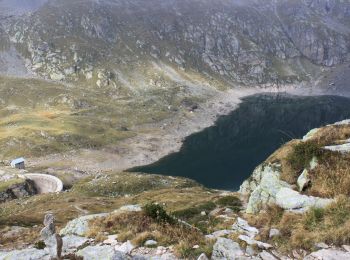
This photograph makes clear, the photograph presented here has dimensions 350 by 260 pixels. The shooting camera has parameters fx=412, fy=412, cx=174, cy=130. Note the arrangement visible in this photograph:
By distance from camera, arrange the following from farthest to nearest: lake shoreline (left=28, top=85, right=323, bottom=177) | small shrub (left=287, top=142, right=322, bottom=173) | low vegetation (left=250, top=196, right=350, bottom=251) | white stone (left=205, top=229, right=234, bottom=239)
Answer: lake shoreline (left=28, top=85, right=323, bottom=177) → small shrub (left=287, top=142, right=322, bottom=173) → white stone (left=205, top=229, right=234, bottom=239) → low vegetation (left=250, top=196, right=350, bottom=251)

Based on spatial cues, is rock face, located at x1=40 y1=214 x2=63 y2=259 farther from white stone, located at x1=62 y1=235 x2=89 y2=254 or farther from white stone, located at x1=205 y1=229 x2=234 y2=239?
white stone, located at x1=205 y1=229 x2=234 y2=239

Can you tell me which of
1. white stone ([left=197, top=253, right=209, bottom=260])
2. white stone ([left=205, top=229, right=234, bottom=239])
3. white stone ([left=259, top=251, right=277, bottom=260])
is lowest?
white stone ([left=205, top=229, right=234, bottom=239])

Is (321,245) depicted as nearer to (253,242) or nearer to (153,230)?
(253,242)

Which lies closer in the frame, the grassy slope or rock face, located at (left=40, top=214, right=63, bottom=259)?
the grassy slope

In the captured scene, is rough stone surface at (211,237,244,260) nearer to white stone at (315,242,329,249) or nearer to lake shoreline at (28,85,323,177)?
white stone at (315,242,329,249)

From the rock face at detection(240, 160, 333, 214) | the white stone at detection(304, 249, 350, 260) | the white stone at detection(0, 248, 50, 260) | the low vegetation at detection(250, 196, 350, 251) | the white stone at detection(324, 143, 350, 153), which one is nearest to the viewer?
the white stone at detection(304, 249, 350, 260)

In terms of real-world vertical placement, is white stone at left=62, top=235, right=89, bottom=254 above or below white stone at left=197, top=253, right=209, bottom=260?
below

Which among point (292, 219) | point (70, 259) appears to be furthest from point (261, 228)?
point (70, 259)

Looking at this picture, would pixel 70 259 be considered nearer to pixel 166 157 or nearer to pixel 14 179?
pixel 14 179

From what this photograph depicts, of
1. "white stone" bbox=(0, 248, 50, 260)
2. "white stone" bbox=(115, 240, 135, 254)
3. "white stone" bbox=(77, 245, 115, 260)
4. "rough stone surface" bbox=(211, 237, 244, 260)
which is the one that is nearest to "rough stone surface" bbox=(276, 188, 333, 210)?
"rough stone surface" bbox=(211, 237, 244, 260)
